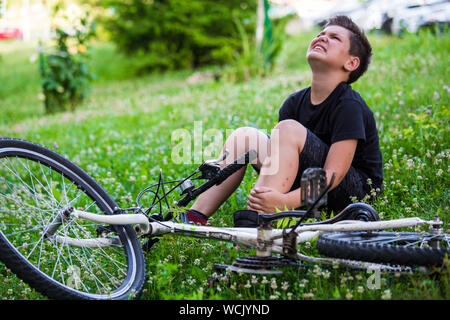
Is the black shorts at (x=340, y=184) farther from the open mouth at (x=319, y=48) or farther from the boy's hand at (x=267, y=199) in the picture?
the open mouth at (x=319, y=48)

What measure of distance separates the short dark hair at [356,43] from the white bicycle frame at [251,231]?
1026 millimetres

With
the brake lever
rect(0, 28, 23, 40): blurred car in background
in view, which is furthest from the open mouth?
rect(0, 28, 23, 40): blurred car in background

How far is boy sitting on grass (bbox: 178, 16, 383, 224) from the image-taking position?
8.16 feet

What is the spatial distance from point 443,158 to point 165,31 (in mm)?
9967

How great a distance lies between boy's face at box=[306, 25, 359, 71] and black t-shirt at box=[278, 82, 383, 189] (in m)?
0.14

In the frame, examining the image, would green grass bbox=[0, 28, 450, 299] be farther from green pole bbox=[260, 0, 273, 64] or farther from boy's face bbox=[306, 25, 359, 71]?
boy's face bbox=[306, 25, 359, 71]

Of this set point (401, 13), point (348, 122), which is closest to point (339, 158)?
point (348, 122)

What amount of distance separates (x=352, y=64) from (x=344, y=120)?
42 cm

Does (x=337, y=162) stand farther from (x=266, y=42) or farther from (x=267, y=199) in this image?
(x=266, y=42)

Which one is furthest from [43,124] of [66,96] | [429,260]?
[429,260]

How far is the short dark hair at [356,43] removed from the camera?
2.81m

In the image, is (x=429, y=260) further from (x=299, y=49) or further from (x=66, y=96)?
(x=299, y=49)

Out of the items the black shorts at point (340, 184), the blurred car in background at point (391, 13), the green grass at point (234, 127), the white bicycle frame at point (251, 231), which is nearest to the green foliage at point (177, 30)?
the blurred car in background at point (391, 13)
